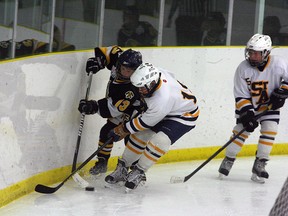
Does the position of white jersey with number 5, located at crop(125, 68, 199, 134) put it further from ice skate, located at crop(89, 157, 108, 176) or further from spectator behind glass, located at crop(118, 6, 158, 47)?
spectator behind glass, located at crop(118, 6, 158, 47)

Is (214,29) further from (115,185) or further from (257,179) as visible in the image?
(115,185)

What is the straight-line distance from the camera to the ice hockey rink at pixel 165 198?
3.55 metres

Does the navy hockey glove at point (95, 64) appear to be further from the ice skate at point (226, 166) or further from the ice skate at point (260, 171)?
the ice skate at point (260, 171)

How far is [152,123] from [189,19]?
67.7 inches

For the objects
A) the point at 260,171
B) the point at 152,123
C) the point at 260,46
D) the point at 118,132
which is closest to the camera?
the point at 152,123

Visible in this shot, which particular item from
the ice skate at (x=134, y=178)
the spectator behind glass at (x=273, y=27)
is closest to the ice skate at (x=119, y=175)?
the ice skate at (x=134, y=178)

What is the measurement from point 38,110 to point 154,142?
2.28 feet

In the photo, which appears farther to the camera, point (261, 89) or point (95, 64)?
point (261, 89)

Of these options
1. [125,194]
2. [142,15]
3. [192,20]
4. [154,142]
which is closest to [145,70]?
[154,142]

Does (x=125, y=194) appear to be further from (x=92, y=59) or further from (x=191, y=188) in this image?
(x=92, y=59)

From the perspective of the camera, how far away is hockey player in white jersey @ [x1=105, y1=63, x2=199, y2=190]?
153 inches

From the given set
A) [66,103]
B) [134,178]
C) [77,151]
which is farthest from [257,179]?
[66,103]

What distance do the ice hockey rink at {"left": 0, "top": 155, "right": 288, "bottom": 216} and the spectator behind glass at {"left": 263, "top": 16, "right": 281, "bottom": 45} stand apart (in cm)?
140

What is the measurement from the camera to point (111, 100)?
4.26 meters
